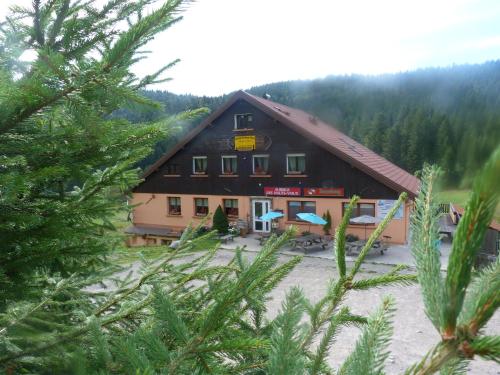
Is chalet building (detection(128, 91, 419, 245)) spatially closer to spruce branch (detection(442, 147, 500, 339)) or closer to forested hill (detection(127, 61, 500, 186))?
forested hill (detection(127, 61, 500, 186))

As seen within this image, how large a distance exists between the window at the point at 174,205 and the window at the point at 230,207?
3.19m

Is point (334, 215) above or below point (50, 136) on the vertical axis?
below

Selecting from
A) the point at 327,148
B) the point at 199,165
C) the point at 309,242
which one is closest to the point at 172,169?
the point at 199,165

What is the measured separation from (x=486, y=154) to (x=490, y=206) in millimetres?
85

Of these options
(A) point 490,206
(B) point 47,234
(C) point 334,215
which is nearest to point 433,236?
(A) point 490,206

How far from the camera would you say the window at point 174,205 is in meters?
23.2

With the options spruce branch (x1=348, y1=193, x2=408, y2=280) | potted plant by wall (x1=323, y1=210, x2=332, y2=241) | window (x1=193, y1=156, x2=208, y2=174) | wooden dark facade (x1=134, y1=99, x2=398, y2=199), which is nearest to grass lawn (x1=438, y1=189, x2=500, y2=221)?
spruce branch (x1=348, y1=193, x2=408, y2=280)

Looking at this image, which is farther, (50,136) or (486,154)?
(50,136)

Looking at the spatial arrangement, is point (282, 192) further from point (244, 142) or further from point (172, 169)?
point (172, 169)

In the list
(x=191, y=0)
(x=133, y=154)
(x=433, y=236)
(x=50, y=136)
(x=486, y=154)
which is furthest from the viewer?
(x=133, y=154)

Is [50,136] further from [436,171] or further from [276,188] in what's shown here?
[276,188]

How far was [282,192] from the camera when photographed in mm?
19938

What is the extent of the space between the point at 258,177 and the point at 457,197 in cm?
2010

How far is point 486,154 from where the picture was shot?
0.41 metres
